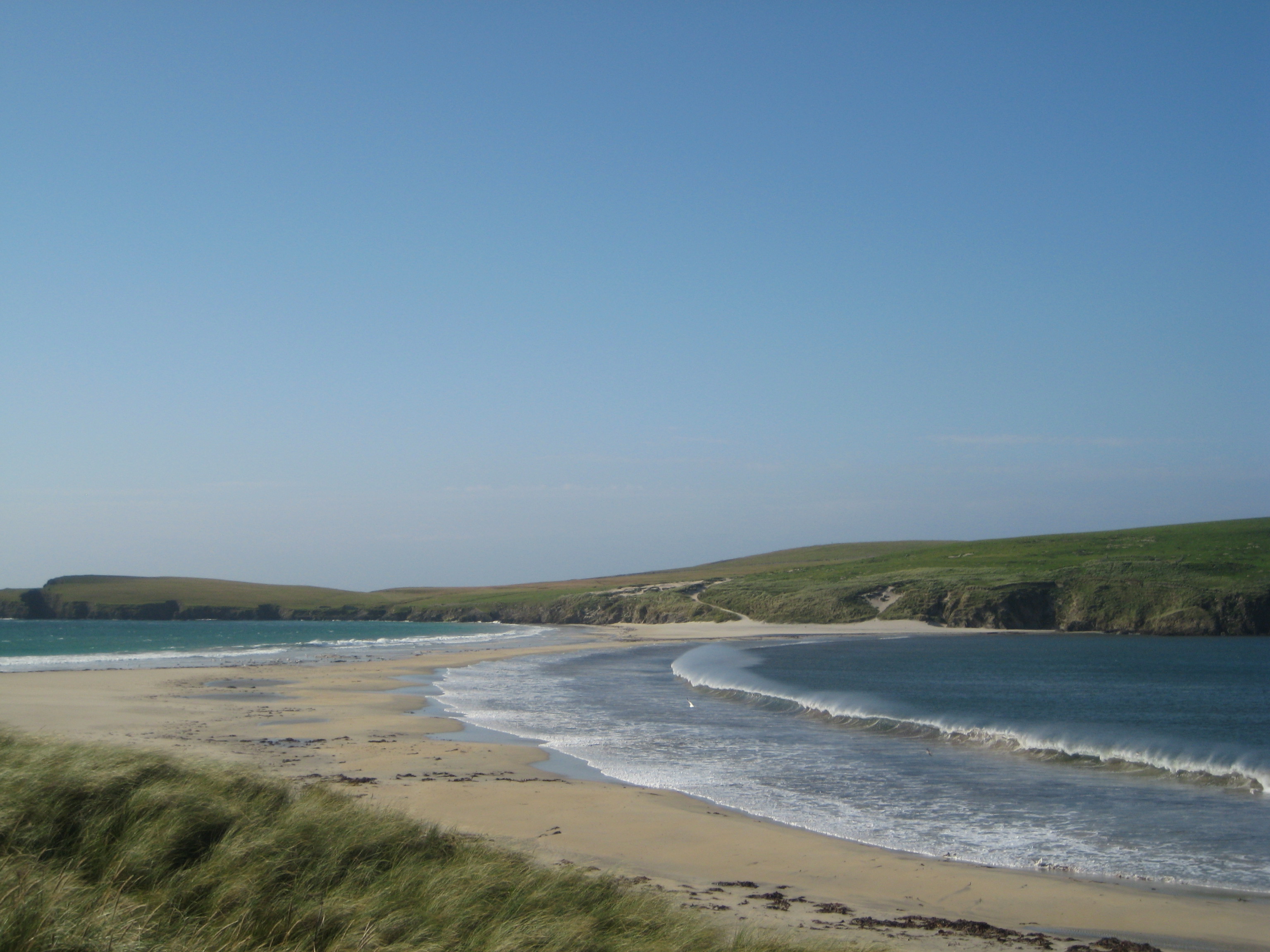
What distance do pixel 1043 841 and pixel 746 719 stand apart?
42.2 feet

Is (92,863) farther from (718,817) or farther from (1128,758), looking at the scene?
(1128,758)

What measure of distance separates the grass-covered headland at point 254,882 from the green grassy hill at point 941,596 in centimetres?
7370

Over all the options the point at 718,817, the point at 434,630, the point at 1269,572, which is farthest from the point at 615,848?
the point at 434,630

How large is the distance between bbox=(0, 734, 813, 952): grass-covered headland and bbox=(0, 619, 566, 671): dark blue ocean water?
4236 cm

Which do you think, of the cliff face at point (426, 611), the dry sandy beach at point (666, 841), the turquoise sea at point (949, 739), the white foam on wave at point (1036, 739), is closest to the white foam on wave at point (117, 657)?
the turquoise sea at point (949, 739)

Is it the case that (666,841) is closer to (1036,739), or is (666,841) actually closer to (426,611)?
(1036,739)

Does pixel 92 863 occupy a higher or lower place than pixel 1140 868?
higher

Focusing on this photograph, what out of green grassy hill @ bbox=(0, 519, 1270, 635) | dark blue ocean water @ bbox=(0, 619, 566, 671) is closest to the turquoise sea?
dark blue ocean water @ bbox=(0, 619, 566, 671)

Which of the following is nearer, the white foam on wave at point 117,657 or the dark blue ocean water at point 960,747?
the dark blue ocean water at point 960,747

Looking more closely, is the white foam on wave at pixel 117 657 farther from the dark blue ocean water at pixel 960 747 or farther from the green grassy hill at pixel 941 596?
the green grassy hill at pixel 941 596

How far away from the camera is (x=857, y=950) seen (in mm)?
6953

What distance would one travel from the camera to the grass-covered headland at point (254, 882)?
550 cm

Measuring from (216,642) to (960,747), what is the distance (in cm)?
7174

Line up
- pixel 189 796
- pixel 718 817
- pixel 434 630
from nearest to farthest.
→ pixel 189 796 < pixel 718 817 < pixel 434 630
